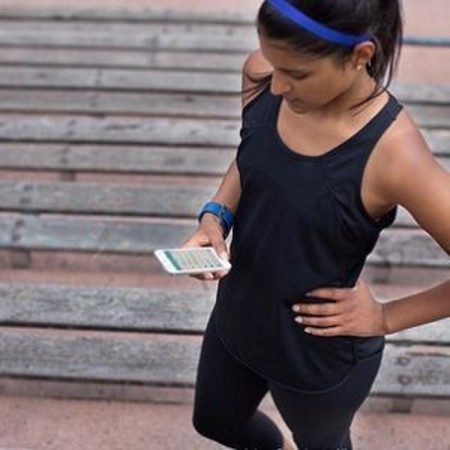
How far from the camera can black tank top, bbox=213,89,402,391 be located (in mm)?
1131

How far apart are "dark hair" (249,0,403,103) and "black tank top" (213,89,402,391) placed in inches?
4.4

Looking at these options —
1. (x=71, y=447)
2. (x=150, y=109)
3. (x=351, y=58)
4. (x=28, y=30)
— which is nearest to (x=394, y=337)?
(x=71, y=447)

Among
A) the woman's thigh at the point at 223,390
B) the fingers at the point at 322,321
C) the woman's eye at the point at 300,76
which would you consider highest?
the woman's eye at the point at 300,76

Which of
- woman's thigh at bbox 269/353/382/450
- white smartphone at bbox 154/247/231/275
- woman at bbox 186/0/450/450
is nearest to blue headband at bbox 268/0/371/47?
woman at bbox 186/0/450/450

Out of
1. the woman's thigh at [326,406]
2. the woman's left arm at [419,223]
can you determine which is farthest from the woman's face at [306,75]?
the woman's thigh at [326,406]

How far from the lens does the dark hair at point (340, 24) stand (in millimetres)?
997

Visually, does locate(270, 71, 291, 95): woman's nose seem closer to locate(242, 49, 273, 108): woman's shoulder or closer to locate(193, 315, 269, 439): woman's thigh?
locate(242, 49, 273, 108): woman's shoulder

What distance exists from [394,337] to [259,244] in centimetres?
136

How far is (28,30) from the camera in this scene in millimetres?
4551

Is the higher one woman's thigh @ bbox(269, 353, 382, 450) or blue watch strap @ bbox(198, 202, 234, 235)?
blue watch strap @ bbox(198, 202, 234, 235)

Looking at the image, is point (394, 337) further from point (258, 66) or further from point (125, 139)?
point (125, 139)

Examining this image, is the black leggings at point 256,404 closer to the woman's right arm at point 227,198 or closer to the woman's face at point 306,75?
the woman's right arm at point 227,198

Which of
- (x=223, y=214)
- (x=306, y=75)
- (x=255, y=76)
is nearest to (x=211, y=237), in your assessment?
(x=223, y=214)

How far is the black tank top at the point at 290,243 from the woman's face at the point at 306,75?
8 centimetres
